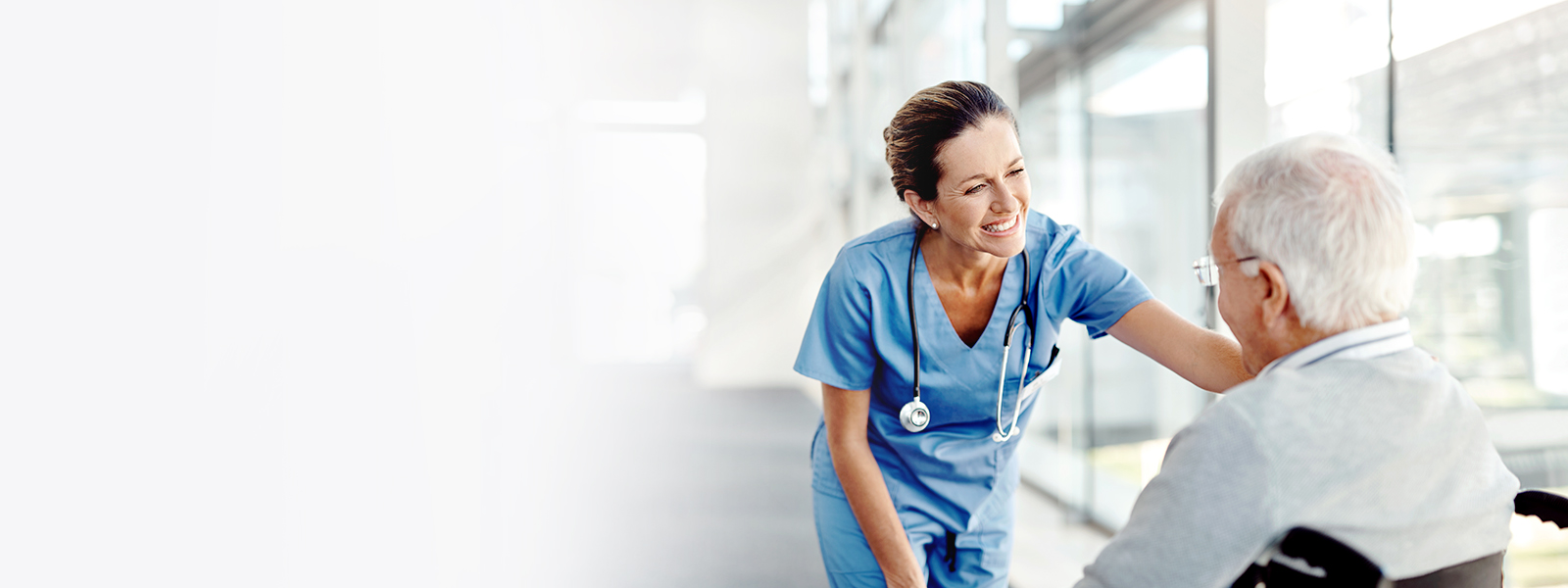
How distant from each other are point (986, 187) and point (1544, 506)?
0.62 m

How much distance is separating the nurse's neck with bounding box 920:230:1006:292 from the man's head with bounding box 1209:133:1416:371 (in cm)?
44

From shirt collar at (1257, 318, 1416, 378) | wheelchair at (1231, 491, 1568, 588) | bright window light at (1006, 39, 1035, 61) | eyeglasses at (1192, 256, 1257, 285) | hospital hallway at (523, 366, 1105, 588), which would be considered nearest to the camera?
wheelchair at (1231, 491, 1568, 588)

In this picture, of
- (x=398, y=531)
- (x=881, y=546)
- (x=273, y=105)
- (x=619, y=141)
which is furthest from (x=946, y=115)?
(x=619, y=141)

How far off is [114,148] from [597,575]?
213 centimetres

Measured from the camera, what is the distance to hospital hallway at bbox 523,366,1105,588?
108 inches

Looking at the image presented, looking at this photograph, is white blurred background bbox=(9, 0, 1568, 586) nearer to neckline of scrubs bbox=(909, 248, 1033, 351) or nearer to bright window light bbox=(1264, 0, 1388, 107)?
bright window light bbox=(1264, 0, 1388, 107)

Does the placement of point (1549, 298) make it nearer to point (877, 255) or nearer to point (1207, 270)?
point (1207, 270)

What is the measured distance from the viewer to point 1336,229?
0.72m

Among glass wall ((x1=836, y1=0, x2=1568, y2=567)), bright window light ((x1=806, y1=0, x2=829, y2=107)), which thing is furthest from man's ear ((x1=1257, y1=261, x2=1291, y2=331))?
bright window light ((x1=806, y1=0, x2=829, y2=107))

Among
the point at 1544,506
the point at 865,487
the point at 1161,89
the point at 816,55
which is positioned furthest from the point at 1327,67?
the point at 816,55

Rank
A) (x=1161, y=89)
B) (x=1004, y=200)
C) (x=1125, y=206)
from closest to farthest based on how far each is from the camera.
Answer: (x=1004, y=200), (x=1161, y=89), (x=1125, y=206)

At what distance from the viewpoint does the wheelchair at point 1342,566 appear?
1.98 ft

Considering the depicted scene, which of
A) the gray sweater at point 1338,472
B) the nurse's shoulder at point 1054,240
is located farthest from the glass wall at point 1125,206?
the gray sweater at point 1338,472

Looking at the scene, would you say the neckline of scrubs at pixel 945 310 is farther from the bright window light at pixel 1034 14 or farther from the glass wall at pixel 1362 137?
the bright window light at pixel 1034 14
